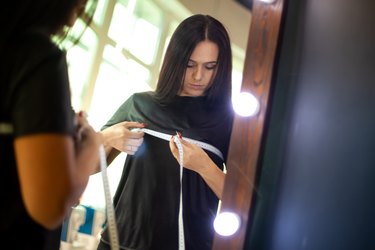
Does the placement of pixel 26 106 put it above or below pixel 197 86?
below

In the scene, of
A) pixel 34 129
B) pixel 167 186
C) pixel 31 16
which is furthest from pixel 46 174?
pixel 167 186

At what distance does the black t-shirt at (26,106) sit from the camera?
1.39ft

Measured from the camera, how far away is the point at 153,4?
0.75 m

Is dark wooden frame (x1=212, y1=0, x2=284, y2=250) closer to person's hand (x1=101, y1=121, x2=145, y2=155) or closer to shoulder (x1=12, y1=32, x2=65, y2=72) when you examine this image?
person's hand (x1=101, y1=121, x2=145, y2=155)

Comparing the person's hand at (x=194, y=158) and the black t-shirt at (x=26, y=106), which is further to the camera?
the person's hand at (x=194, y=158)

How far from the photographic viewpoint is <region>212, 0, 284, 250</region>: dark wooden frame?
69 cm

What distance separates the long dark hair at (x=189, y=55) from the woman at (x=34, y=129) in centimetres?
27

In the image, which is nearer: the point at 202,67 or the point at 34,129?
the point at 34,129

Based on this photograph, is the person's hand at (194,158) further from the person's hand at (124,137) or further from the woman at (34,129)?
the woman at (34,129)

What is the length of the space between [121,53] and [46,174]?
0.38 meters

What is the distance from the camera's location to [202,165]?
711mm

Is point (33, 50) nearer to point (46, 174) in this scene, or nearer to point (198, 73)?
point (46, 174)

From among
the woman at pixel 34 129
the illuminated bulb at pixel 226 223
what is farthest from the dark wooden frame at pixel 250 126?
the woman at pixel 34 129

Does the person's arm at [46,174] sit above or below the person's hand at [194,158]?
below
